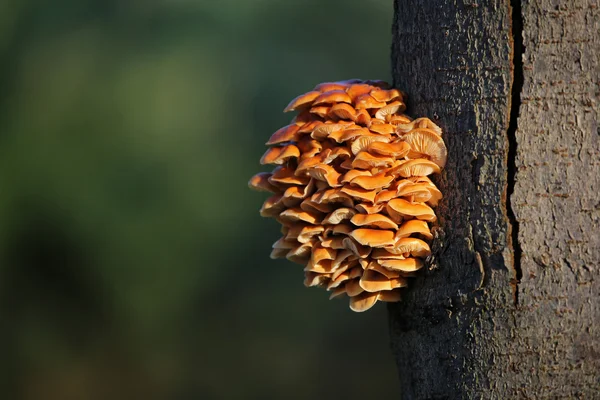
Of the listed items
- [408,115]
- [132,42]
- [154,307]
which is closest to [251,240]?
[154,307]

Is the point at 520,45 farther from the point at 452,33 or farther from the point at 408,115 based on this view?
the point at 408,115

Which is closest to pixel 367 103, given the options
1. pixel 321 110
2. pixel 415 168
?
pixel 321 110

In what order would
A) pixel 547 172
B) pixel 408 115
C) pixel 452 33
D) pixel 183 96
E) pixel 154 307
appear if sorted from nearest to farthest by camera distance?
pixel 547 172, pixel 452 33, pixel 408 115, pixel 154 307, pixel 183 96

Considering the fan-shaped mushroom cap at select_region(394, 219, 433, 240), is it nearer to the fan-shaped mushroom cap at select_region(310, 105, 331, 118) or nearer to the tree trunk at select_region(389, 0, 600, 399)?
the tree trunk at select_region(389, 0, 600, 399)

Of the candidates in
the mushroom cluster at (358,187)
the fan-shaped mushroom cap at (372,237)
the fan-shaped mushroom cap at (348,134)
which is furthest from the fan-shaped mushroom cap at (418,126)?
the fan-shaped mushroom cap at (372,237)

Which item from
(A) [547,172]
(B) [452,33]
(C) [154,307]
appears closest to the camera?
(A) [547,172]

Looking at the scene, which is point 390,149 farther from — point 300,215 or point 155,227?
point 155,227

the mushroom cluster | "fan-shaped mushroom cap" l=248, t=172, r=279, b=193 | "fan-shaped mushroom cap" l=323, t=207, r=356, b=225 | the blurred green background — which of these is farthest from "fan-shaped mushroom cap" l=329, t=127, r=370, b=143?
the blurred green background

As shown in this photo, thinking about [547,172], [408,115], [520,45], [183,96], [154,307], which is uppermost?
[183,96]

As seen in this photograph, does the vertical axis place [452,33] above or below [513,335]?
above
